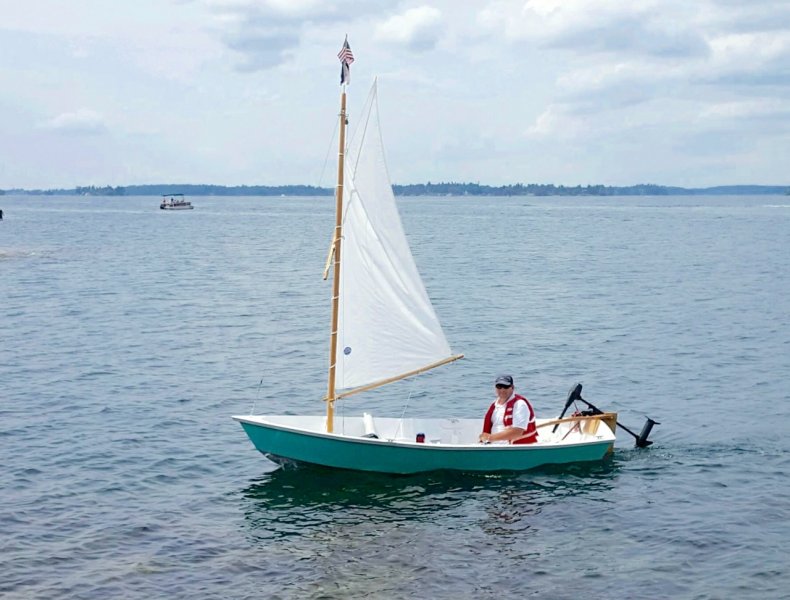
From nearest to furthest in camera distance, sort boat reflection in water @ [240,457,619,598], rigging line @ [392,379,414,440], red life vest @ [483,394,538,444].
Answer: boat reflection in water @ [240,457,619,598] → red life vest @ [483,394,538,444] → rigging line @ [392,379,414,440]

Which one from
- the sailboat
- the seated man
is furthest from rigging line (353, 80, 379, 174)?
the seated man

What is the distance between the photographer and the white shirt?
25.3 metres

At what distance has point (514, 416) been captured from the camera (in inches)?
999

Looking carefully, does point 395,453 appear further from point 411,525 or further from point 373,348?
point 373,348

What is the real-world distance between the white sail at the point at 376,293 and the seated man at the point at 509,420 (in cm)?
205

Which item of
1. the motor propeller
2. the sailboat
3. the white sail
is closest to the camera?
the sailboat

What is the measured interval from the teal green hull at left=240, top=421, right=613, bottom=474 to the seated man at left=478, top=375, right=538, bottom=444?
0.45 m

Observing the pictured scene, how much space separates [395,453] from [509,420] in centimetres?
322

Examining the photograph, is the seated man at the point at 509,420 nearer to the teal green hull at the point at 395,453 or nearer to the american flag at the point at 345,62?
the teal green hull at the point at 395,453

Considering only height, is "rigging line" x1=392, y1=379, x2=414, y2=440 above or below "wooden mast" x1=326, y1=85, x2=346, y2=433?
below

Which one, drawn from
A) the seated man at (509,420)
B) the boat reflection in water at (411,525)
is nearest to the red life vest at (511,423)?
the seated man at (509,420)

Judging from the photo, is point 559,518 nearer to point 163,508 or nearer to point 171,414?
point 163,508

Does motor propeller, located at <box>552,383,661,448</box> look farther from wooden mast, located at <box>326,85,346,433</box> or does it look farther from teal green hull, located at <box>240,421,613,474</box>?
wooden mast, located at <box>326,85,346,433</box>

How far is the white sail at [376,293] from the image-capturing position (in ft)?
80.9
